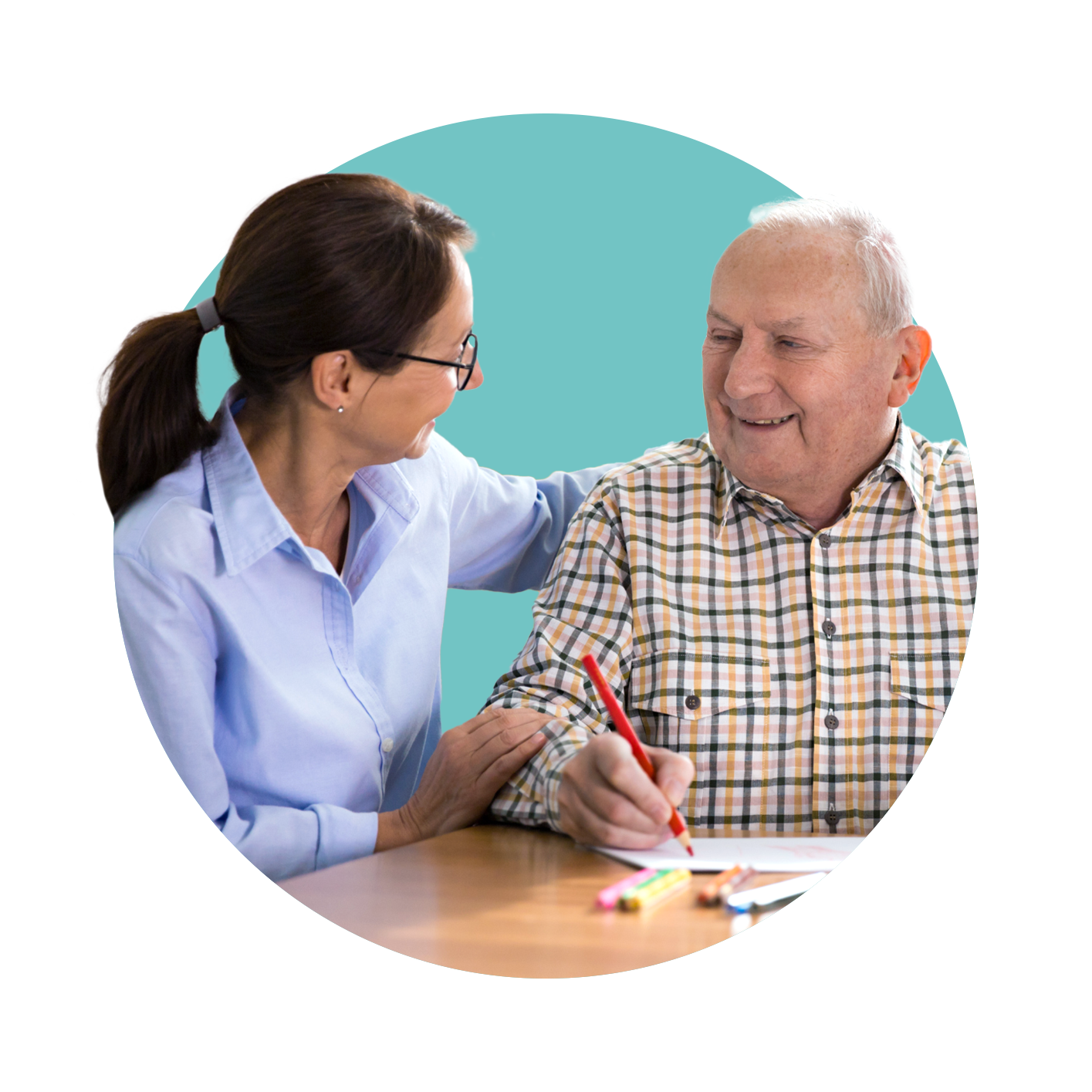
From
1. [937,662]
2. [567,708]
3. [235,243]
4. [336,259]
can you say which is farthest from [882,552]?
[235,243]

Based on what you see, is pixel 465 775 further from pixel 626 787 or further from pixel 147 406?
pixel 147 406

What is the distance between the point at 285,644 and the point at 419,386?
17.6 inches

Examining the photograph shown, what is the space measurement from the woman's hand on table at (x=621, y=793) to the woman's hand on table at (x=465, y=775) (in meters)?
0.14

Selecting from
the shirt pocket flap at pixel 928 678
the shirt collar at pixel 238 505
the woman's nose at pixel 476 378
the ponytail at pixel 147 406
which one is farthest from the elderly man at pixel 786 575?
the ponytail at pixel 147 406

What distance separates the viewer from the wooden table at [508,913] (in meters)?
1.39

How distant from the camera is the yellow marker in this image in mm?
1430

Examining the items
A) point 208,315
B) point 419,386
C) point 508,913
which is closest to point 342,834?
point 508,913

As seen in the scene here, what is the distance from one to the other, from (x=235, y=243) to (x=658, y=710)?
39.1 inches

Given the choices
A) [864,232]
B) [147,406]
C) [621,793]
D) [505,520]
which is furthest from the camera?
[505,520]

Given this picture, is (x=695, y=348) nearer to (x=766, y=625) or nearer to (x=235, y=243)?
(x=766, y=625)

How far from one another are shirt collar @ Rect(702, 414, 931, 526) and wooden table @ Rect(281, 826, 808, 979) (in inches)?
26.4

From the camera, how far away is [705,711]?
183 cm

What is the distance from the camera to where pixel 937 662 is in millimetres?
1835

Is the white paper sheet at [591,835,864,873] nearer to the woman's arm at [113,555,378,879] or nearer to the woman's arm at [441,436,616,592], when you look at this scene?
the woman's arm at [113,555,378,879]
